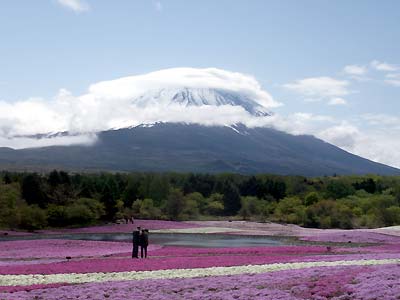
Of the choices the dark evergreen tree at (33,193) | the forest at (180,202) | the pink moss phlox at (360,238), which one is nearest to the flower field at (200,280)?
the pink moss phlox at (360,238)

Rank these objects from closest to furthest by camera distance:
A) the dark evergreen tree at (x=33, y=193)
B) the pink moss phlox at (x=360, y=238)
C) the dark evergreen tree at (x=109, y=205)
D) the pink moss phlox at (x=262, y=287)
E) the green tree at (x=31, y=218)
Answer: the pink moss phlox at (x=262, y=287), the pink moss phlox at (x=360, y=238), the green tree at (x=31, y=218), the dark evergreen tree at (x=33, y=193), the dark evergreen tree at (x=109, y=205)

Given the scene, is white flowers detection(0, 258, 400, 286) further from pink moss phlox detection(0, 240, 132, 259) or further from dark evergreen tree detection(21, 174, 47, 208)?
dark evergreen tree detection(21, 174, 47, 208)

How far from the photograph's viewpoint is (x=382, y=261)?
29625 mm

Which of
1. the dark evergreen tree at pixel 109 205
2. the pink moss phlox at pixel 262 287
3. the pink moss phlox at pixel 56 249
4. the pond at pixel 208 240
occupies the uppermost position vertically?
the dark evergreen tree at pixel 109 205

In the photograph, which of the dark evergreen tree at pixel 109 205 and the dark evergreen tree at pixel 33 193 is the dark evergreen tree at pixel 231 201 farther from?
the dark evergreen tree at pixel 33 193

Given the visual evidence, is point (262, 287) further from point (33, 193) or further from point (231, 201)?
point (231, 201)

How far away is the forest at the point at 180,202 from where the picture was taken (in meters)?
89.5

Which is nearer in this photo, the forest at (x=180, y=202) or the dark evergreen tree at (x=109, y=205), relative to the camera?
the forest at (x=180, y=202)

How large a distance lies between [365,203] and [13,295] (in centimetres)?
9571

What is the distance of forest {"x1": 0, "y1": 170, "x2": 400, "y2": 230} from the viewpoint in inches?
3524

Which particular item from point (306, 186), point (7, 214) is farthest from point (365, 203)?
point (7, 214)

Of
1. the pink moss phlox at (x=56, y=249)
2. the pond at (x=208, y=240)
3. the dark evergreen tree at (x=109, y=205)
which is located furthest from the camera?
→ the dark evergreen tree at (x=109, y=205)

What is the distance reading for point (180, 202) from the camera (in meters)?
114

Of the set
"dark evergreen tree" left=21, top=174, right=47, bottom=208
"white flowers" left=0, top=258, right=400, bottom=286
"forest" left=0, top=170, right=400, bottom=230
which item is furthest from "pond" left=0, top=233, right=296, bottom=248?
"white flowers" left=0, top=258, right=400, bottom=286
